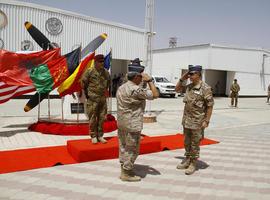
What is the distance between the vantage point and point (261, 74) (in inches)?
1406

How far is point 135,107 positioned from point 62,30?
17.9m

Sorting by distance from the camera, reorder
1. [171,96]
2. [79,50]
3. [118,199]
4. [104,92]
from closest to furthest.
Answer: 1. [118,199]
2. [104,92]
3. [79,50]
4. [171,96]

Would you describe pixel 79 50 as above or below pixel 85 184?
above

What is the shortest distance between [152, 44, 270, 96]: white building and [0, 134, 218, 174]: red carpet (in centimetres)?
2640

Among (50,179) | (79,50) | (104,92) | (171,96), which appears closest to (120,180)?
(50,179)

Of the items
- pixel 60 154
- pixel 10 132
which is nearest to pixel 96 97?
pixel 60 154

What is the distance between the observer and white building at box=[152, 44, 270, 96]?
3262cm

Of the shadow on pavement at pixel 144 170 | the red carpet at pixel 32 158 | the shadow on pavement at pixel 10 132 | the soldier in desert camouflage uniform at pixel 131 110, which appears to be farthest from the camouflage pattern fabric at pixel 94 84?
the shadow on pavement at pixel 10 132

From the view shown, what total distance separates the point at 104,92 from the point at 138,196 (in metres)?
3.18

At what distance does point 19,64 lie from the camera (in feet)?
31.0

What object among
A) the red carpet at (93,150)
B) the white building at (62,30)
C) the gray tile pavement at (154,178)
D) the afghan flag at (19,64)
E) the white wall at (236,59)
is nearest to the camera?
the gray tile pavement at (154,178)

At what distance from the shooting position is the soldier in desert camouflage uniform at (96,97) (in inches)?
284

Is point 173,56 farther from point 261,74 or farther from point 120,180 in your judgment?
point 120,180

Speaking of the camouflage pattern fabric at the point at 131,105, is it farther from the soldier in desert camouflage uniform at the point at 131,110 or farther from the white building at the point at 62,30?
the white building at the point at 62,30
